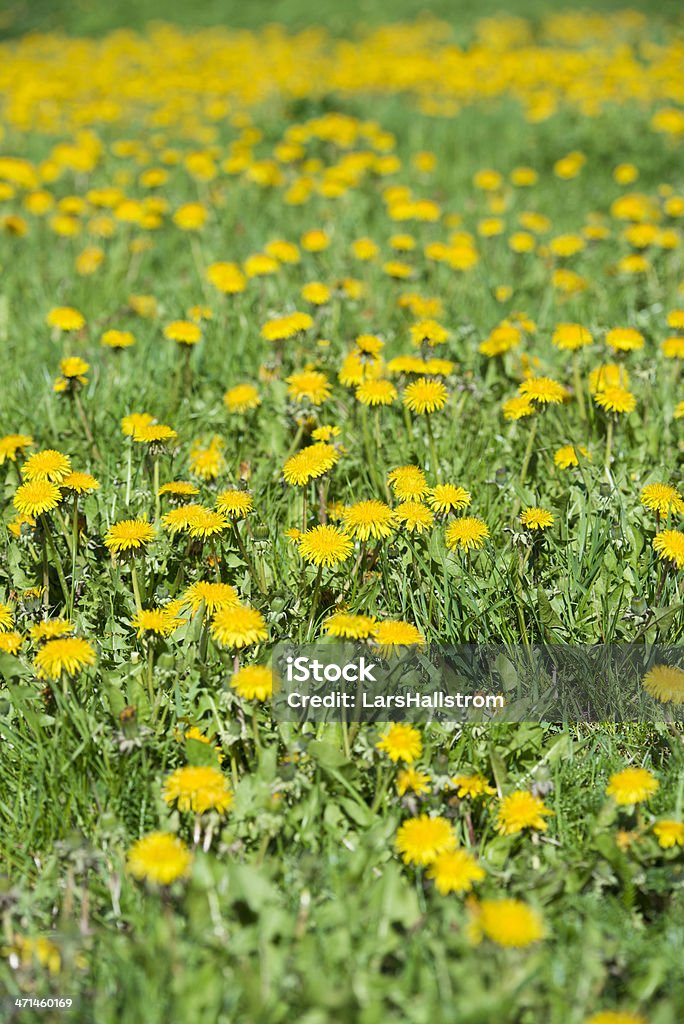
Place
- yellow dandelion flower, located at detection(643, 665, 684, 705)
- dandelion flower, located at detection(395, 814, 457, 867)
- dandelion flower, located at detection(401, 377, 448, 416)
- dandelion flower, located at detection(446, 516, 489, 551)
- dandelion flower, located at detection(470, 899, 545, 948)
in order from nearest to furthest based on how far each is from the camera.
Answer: dandelion flower, located at detection(470, 899, 545, 948) → dandelion flower, located at detection(395, 814, 457, 867) → yellow dandelion flower, located at detection(643, 665, 684, 705) → dandelion flower, located at detection(446, 516, 489, 551) → dandelion flower, located at detection(401, 377, 448, 416)

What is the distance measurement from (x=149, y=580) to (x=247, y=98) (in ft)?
20.2

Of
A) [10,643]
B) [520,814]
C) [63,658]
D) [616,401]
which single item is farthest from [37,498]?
[616,401]

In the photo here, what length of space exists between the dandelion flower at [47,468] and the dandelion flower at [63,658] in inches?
20.7

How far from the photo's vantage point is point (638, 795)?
1816 mm

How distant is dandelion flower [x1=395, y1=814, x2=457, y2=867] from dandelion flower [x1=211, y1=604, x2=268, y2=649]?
1.64ft

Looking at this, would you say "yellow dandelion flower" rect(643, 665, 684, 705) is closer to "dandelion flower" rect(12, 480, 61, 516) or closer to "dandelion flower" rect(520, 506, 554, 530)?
"dandelion flower" rect(520, 506, 554, 530)

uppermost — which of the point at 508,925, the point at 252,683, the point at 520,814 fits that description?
the point at 252,683

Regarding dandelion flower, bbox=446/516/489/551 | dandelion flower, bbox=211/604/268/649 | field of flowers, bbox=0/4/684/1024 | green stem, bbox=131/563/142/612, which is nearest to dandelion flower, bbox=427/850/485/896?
field of flowers, bbox=0/4/684/1024

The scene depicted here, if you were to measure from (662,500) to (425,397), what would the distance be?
72 centimetres

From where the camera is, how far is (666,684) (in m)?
2.07

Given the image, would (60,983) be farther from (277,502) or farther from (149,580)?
(277,502)

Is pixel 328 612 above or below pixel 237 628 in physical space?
below

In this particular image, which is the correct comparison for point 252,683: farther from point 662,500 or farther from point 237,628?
point 662,500

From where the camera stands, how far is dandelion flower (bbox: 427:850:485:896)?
166 cm
